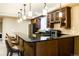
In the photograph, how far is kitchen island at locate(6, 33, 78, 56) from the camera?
2613 mm

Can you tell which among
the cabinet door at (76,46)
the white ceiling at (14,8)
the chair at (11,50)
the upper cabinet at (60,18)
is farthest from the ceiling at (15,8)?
the cabinet door at (76,46)

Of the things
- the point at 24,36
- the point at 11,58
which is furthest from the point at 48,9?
the point at 11,58

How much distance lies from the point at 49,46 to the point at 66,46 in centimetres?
27

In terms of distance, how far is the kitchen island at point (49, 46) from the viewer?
8.57 feet

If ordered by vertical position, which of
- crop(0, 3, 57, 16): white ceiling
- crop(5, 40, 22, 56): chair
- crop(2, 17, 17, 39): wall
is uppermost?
crop(0, 3, 57, 16): white ceiling

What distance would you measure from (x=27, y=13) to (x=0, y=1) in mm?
451

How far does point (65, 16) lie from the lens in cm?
280

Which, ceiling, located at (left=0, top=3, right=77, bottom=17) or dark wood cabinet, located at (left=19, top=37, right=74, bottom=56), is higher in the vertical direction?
ceiling, located at (left=0, top=3, right=77, bottom=17)

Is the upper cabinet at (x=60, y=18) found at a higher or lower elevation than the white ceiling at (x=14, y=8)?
lower

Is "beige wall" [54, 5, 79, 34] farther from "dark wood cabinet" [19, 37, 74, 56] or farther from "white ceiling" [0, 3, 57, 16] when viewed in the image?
"white ceiling" [0, 3, 57, 16]

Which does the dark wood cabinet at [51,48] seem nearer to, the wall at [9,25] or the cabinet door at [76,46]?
the cabinet door at [76,46]

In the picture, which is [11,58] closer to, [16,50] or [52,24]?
[16,50]

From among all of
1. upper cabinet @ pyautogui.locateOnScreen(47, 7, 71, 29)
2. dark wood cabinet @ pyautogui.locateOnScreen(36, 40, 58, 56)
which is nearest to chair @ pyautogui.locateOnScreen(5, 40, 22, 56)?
dark wood cabinet @ pyautogui.locateOnScreen(36, 40, 58, 56)

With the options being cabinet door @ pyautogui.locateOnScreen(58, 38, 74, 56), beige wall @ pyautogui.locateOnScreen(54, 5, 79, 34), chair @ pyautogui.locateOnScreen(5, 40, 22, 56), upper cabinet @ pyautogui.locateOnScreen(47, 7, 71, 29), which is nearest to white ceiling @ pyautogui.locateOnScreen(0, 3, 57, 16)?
upper cabinet @ pyautogui.locateOnScreen(47, 7, 71, 29)
